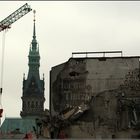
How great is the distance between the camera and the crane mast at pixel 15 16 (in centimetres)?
9050

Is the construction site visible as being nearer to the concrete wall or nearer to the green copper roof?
the concrete wall

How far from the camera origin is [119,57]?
195 feet

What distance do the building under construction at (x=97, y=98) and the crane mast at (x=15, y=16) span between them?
30151mm

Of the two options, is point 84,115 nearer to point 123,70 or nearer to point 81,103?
point 81,103

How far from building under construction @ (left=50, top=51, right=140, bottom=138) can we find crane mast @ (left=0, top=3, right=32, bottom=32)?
30.2 metres

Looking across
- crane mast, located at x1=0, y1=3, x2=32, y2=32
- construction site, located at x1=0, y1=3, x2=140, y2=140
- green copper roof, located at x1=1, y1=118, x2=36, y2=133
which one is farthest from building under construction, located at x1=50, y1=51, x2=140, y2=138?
green copper roof, located at x1=1, y1=118, x2=36, y2=133

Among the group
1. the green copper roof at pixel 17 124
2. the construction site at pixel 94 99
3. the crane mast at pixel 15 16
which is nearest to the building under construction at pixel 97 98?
the construction site at pixel 94 99

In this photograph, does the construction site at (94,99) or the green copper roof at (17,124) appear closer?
the construction site at (94,99)

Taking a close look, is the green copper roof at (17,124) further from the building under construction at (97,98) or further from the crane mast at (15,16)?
the building under construction at (97,98)

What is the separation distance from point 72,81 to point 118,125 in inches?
304

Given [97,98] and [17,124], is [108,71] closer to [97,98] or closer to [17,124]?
[97,98]

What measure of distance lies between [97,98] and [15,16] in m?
38.6

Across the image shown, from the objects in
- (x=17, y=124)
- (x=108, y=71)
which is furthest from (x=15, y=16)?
(x=17, y=124)

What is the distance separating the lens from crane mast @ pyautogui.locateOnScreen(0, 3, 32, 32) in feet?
297
